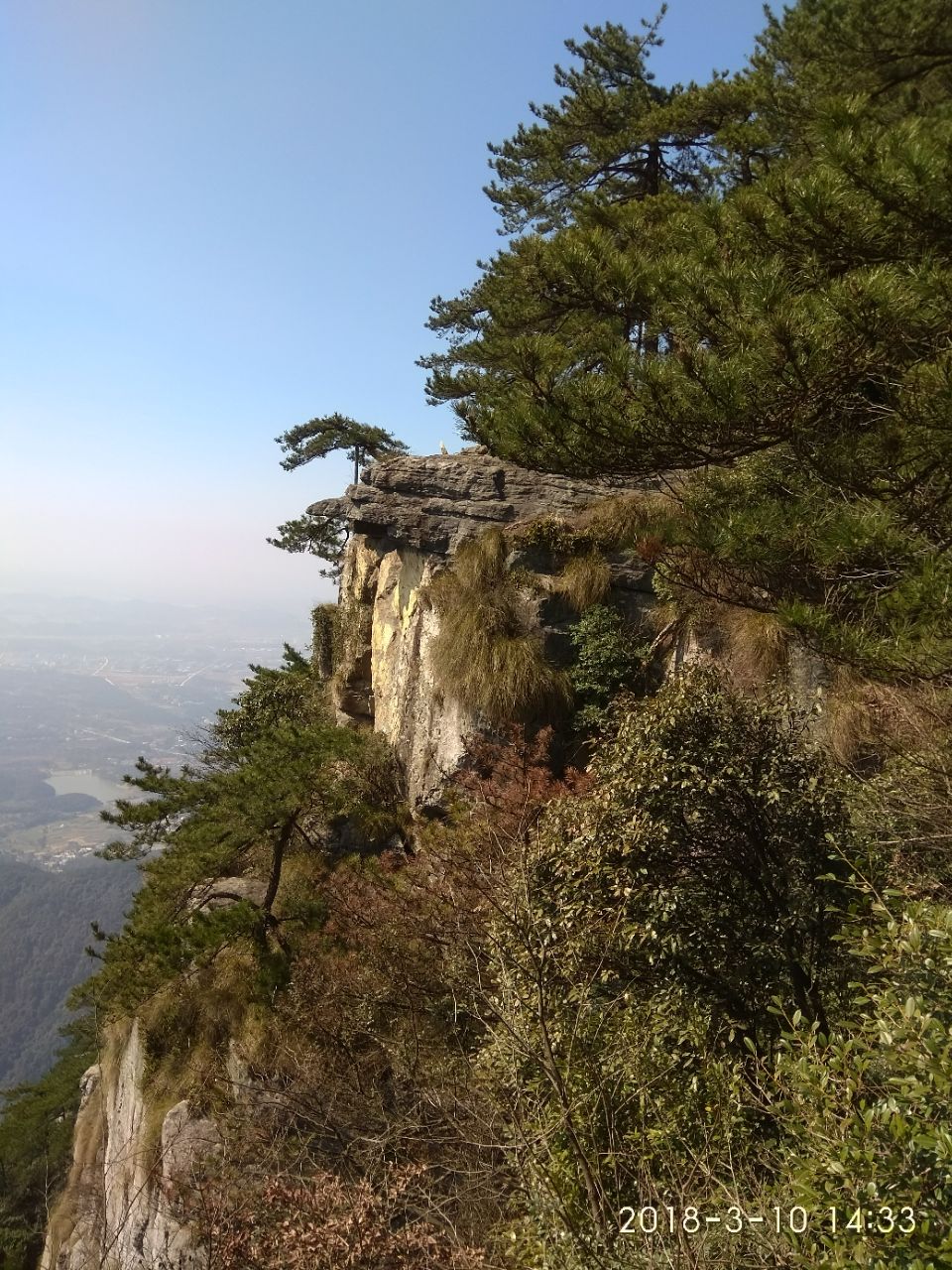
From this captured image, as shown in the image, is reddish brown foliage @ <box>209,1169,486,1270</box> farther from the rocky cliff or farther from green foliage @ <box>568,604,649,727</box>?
green foliage @ <box>568,604,649,727</box>

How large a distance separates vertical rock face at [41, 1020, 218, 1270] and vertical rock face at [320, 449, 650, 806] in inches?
179

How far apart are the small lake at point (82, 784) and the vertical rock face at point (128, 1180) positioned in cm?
18107

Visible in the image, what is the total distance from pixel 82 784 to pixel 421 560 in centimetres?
20655

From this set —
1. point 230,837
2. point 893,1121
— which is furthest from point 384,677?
point 893,1121

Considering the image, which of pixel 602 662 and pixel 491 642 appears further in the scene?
pixel 491 642

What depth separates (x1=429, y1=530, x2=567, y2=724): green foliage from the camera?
28.0 feet

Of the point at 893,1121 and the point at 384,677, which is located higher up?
the point at 384,677

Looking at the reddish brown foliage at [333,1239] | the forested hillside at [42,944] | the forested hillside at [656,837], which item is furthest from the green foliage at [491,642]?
the forested hillside at [42,944]

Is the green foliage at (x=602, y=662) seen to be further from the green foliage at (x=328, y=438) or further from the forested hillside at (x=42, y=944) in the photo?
the forested hillside at (x=42, y=944)

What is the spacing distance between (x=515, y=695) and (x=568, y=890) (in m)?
4.41

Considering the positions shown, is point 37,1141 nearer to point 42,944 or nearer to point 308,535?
point 308,535

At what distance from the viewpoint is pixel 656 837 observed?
13.0ft

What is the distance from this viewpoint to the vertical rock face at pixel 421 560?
9234 millimetres

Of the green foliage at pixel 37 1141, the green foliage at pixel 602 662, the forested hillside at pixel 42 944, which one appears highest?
the green foliage at pixel 602 662
